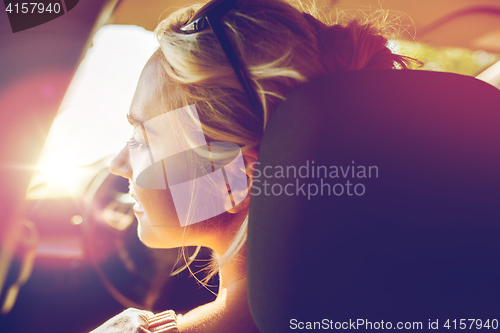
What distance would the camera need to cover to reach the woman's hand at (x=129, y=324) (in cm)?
70

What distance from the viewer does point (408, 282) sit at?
0.53m

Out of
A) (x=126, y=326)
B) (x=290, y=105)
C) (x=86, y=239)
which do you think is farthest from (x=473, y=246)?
(x=86, y=239)

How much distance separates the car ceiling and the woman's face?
68 cm

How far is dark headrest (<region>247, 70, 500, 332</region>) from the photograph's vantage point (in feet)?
1.69

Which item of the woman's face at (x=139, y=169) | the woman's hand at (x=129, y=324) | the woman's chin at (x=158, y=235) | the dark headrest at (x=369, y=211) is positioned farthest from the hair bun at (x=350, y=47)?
the woman's hand at (x=129, y=324)

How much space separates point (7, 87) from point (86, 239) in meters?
0.91

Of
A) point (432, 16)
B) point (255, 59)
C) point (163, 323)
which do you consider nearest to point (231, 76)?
point (255, 59)

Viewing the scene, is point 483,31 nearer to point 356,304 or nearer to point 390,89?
point 390,89

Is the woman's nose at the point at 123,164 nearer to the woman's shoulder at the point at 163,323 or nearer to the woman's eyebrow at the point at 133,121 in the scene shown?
the woman's eyebrow at the point at 133,121
